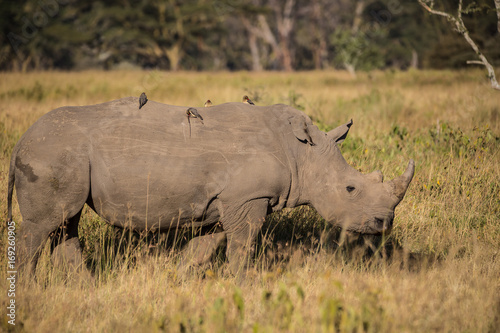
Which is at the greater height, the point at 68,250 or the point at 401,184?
the point at 401,184

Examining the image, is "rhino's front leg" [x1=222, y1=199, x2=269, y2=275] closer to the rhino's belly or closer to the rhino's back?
the rhino's back

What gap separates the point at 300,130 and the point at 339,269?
4.22 feet

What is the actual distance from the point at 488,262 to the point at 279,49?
1517 inches

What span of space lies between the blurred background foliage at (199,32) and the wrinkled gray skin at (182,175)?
1507 cm

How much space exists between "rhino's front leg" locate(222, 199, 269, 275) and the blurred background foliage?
15.6 m

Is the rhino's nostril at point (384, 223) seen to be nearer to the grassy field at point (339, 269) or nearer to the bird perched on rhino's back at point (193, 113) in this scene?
the grassy field at point (339, 269)

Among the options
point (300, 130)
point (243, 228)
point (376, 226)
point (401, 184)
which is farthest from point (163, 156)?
point (401, 184)

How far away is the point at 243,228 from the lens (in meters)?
4.22

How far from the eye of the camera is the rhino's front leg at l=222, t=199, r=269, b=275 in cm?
416

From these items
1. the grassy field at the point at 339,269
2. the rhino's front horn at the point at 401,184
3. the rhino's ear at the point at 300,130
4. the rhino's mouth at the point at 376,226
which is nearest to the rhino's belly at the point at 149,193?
the grassy field at the point at 339,269

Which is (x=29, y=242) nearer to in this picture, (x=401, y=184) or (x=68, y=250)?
(x=68, y=250)

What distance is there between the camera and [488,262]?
16.1 ft

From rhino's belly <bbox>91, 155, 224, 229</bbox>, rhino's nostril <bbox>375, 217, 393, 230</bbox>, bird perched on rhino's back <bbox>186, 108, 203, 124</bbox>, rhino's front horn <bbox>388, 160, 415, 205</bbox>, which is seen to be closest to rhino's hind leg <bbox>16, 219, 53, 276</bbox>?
rhino's belly <bbox>91, 155, 224, 229</bbox>

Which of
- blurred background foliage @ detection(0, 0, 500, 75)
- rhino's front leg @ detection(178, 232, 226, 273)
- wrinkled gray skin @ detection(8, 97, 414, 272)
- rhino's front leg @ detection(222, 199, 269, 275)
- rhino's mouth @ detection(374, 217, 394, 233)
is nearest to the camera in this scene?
wrinkled gray skin @ detection(8, 97, 414, 272)
